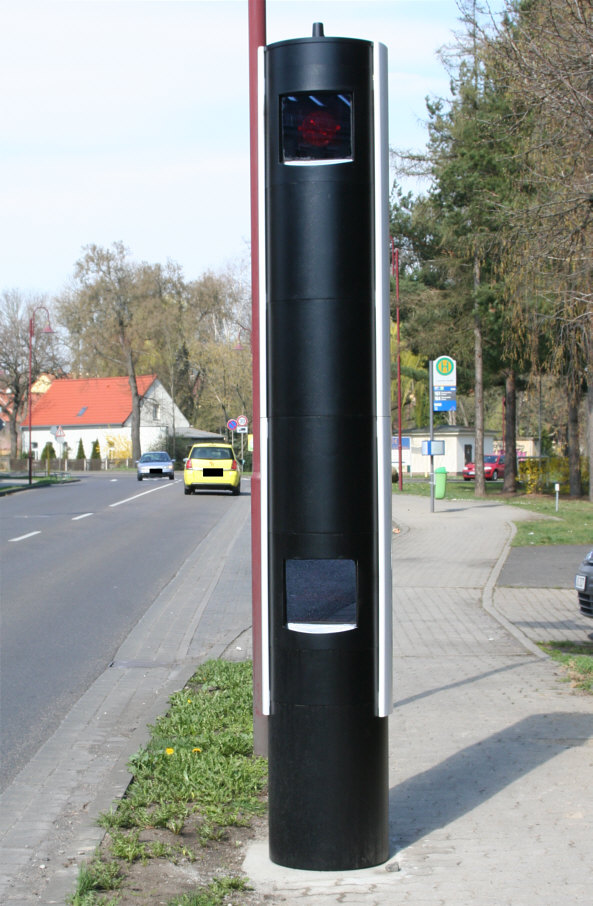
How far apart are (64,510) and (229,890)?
25.0 m

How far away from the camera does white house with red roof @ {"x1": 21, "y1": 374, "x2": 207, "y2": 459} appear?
3671 inches

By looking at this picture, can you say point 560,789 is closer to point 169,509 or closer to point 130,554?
point 130,554

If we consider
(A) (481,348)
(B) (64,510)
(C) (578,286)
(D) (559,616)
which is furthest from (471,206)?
(D) (559,616)

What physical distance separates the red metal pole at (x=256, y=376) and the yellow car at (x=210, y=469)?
30225 millimetres

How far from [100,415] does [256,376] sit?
306 feet

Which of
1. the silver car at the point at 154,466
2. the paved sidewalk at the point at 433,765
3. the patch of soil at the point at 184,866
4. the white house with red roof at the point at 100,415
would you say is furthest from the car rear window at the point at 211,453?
the white house with red roof at the point at 100,415

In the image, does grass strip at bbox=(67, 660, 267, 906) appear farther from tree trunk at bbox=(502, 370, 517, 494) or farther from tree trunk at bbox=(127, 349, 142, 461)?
tree trunk at bbox=(127, 349, 142, 461)

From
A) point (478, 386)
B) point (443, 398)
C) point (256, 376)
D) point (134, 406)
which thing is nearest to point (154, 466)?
point (478, 386)

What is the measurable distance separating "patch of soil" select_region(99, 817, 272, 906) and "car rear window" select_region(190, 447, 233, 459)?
3134cm

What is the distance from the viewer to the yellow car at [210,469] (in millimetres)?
36188

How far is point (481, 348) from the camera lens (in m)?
36.3

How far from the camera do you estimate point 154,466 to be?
52344 mm

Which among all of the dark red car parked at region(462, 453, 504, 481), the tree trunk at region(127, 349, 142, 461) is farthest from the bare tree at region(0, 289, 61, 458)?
the dark red car parked at region(462, 453, 504, 481)

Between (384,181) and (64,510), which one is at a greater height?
(384,181)
